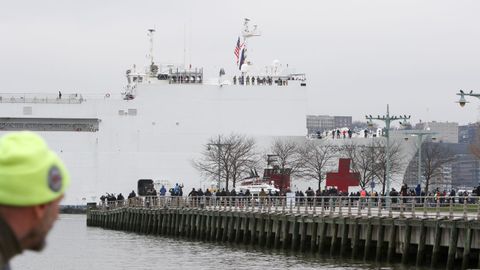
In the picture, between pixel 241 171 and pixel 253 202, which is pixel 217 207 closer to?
pixel 253 202

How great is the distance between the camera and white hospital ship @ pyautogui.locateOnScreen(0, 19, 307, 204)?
8869 centimetres

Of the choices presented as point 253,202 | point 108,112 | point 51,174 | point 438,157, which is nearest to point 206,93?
point 108,112

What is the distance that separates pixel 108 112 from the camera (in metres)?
88.9

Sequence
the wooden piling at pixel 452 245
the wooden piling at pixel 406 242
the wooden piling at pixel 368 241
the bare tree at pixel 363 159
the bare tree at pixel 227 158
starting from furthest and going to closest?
1. the bare tree at pixel 227 158
2. the bare tree at pixel 363 159
3. the wooden piling at pixel 368 241
4. the wooden piling at pixel 406 242
5. the wooden piling at pixel 452 245

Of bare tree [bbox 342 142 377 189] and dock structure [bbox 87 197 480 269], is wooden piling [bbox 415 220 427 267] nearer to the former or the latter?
dock structure [bbox 87 197 480 269]

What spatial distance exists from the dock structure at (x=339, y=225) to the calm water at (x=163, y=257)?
→ 40.1 inches

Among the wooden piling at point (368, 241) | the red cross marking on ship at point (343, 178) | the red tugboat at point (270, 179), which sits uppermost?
the wooden piling at point (368, 241)

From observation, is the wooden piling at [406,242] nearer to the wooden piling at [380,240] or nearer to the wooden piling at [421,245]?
the wooden piling at [421,245]

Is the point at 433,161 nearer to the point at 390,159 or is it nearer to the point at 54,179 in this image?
the point at 390,159

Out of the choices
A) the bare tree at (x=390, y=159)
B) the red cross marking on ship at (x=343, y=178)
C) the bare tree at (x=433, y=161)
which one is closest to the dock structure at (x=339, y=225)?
the red cross marking on ship at (x=343, y=178)

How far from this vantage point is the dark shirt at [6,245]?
3.30 meters

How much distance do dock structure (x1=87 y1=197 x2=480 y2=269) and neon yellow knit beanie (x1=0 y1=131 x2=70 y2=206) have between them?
2449 cm

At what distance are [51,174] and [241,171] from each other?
271 ft

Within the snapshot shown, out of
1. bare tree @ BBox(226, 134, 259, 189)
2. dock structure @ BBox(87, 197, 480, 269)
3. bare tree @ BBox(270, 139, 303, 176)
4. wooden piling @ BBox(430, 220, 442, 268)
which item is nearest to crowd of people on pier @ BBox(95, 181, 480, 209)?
dock structure @ BBox(87, 197, 480, 269)
